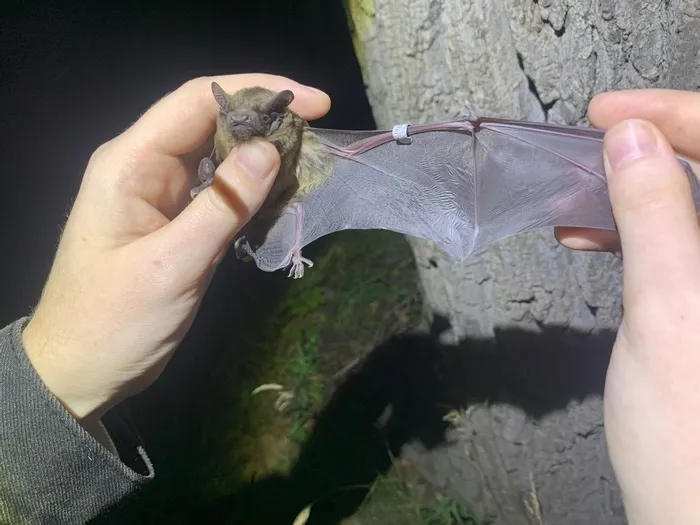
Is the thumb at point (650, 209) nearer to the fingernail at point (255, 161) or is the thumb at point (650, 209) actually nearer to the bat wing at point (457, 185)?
the bat wing at point (457, 185)

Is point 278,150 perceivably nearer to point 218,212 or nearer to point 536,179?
point 218,212

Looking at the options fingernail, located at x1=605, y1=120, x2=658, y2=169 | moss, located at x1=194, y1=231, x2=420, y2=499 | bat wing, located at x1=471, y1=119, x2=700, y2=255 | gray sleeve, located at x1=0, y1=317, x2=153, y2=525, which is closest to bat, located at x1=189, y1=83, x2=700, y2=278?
bat wing, located at x1=471, y1=119, x2=700, y2=255

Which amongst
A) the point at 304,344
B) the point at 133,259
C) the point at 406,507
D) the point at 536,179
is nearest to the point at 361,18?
the point at 536,179

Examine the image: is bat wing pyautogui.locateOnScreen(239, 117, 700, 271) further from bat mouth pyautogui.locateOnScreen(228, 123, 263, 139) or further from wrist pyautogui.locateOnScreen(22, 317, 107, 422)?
wrist pyautogui.locateOnScreen(22, 317, 107, 422)

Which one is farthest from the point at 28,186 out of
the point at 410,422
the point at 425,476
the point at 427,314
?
the point at 425,476

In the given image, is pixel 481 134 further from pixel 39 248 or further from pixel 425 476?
pixel 39 248

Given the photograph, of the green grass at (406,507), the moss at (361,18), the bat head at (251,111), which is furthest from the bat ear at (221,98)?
the green grass at (406,507)

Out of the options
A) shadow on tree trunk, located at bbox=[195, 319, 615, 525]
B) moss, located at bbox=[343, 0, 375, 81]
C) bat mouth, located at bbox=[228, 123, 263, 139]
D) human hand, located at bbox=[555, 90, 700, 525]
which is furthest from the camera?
shadow on tree trunk, located at bbox=[195, 319, 615, 525]

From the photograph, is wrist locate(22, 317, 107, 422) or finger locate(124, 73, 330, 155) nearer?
wrist locate(22, 317, 107, 422)
